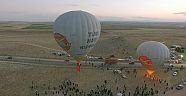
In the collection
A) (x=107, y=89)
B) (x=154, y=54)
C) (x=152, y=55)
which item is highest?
(x=154, y=54)

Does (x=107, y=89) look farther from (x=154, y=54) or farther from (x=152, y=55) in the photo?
(x=154, y=54)

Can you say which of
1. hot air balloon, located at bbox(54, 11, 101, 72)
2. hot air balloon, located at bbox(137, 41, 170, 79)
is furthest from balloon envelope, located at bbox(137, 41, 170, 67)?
hot air balloon, located at bbox(54, 11, 101, 72)

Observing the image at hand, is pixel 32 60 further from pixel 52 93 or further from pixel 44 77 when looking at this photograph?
pixel 52 93

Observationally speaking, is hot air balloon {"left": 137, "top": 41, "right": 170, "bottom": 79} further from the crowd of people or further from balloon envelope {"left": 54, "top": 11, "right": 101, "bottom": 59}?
balloon envelope {"left": 54, "top": 11, "right": 101, "bottom": 59}

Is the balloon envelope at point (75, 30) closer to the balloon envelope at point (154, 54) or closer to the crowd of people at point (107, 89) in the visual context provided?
the crowd of people at point (107, 89)

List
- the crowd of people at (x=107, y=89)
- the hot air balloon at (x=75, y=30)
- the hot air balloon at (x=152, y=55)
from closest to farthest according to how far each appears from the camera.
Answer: the hot air balloon at (x=75, y=30) < the crowd of people at (x=107, y=89) < the hot air balloon at (x=152, y=55)

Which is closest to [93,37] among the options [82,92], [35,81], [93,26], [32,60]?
[93,26]

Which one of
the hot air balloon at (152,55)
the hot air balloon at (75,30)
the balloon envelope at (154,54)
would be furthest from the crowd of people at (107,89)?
the hot air balloon at (75,30)

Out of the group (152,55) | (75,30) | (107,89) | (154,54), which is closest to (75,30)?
(75,30)

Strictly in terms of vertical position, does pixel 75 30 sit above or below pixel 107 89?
above
